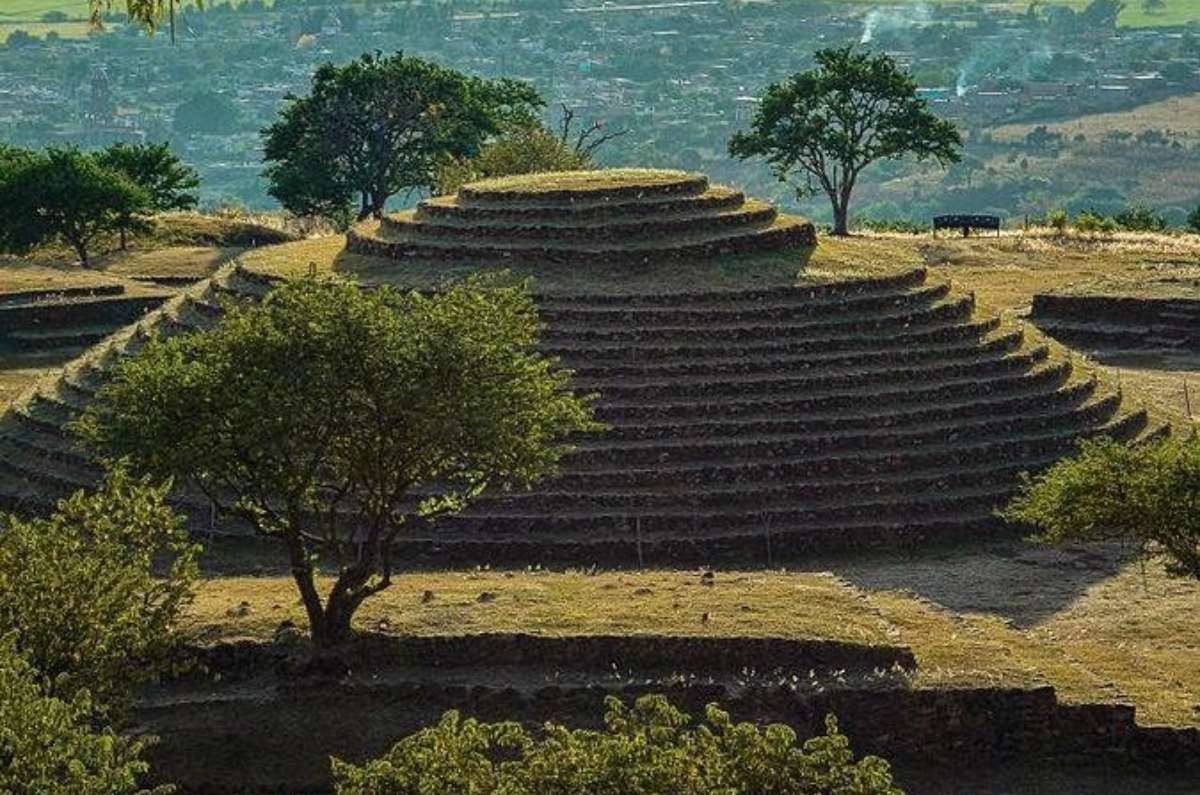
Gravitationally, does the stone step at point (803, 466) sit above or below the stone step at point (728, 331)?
below

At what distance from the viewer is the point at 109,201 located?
6788 cm

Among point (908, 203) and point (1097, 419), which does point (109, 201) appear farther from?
point (908, 203)

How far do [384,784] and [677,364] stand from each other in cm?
2260

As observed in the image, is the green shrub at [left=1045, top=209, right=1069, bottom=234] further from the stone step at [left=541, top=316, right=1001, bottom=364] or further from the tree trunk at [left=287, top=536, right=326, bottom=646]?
the tree trunk at [left=287, top=536, right=326, bottom=646]

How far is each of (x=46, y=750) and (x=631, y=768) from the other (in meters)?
5.21

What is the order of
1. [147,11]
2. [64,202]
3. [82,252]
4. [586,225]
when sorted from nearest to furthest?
[147,11], [586,225], [64,202], [82,252]

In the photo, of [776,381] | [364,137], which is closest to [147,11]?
[776,381]

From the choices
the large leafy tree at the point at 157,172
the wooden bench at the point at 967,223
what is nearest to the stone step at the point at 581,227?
the wooden bench at the point at 967,223

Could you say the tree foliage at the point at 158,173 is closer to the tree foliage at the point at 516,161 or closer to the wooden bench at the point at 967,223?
the tree foliage at the point at 516,161

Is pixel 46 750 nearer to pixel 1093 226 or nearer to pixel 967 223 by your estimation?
pixel 967 223

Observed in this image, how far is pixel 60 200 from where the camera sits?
67312 millimetres

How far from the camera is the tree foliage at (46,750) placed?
65.9 ft

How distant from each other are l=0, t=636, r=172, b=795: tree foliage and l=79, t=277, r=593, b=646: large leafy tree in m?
8.24

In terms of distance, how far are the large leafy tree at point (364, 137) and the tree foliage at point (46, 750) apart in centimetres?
5791
